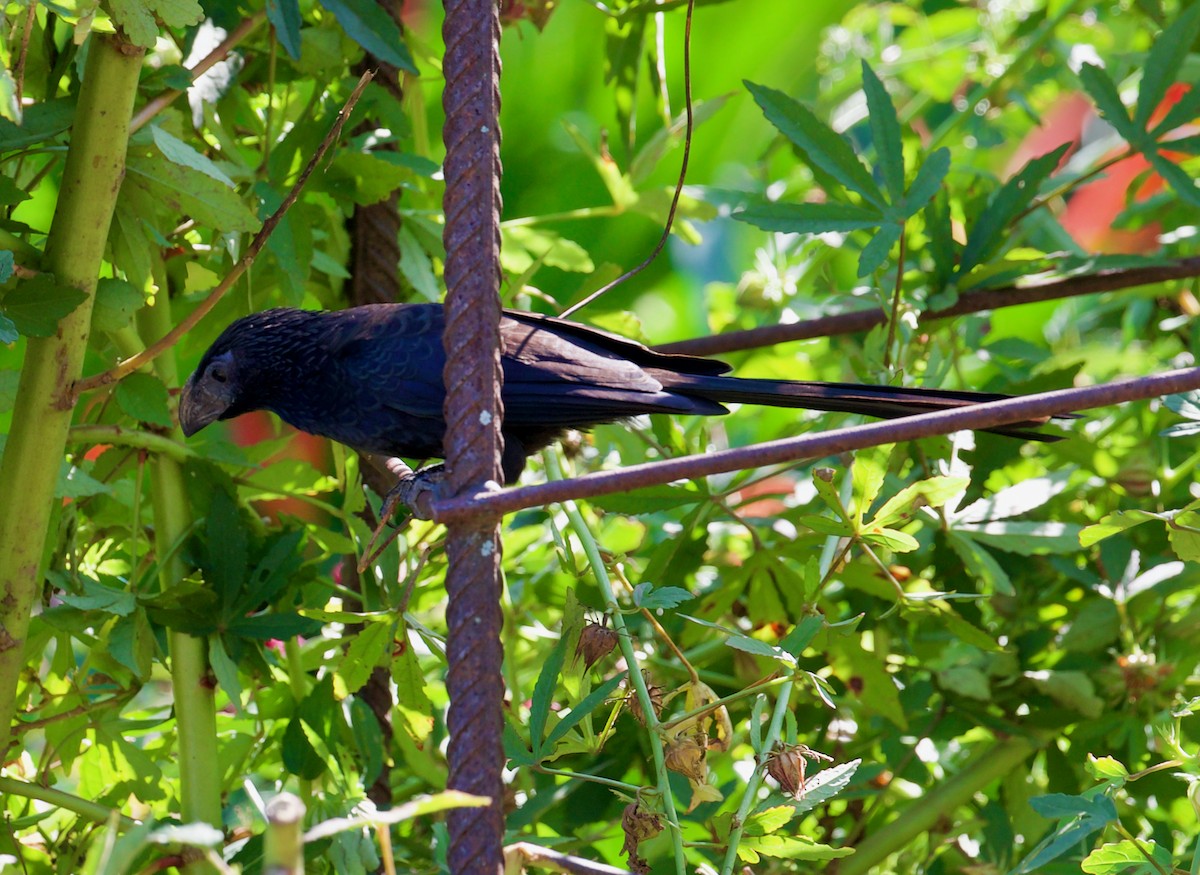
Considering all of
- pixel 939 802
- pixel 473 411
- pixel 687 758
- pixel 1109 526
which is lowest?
pixel 939 802

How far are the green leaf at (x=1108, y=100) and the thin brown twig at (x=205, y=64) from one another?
114 centimetres

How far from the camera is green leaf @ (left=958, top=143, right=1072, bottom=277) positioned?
5.42 ft

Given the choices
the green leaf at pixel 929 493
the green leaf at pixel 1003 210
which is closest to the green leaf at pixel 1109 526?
the green leaf at pixel 929 493

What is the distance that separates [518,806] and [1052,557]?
0.87 m

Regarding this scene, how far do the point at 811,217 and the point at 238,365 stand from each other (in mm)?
799

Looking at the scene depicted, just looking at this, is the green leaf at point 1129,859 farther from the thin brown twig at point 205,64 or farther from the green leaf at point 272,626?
the thin brown twig at point 205,64

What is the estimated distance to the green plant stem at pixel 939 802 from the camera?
1.50m

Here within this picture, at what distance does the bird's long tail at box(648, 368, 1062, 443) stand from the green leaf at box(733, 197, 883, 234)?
21 cm

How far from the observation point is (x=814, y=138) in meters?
1.53

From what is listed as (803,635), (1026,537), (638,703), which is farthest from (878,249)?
(638,703)

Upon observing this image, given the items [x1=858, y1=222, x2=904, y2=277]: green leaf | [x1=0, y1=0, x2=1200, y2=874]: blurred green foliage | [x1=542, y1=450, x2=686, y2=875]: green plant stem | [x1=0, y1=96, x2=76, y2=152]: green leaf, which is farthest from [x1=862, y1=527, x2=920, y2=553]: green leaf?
[x1=0, y1=96, x2=76, y2=152]: green leaf

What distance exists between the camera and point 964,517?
60.5 inches

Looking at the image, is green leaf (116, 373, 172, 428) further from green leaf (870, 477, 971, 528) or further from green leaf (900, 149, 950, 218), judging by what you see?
green leaf (900, 149, 950, 218)

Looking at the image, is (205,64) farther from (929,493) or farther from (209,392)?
(929,493)
